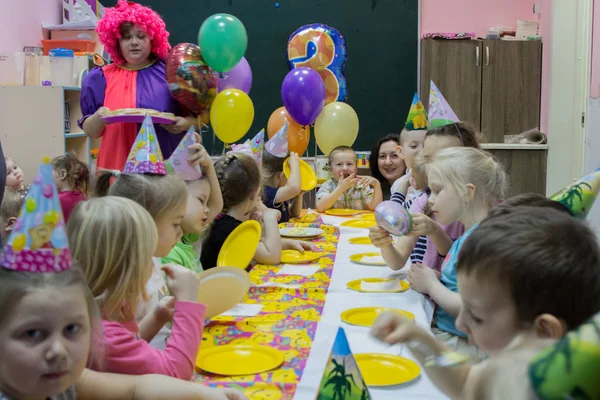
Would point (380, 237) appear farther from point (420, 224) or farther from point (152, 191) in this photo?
point (152, 191)

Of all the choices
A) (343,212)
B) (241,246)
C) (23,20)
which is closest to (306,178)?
(343,212)

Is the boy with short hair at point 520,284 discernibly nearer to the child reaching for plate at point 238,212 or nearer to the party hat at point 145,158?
the party hat at point 145,158

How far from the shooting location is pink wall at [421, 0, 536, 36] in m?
5.83

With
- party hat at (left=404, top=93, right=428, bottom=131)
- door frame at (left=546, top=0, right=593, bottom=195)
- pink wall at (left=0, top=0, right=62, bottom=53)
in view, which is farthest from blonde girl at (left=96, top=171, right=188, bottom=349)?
pink wall at (left=0, top=0, right=62, bottom=53)

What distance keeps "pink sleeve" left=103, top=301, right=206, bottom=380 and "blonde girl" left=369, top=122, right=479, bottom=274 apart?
2.95 ft

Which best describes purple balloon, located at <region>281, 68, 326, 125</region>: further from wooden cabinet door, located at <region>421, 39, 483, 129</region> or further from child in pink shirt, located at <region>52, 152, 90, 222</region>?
wooden cabinet door, located at <region>421, 39, 483, 129</region>

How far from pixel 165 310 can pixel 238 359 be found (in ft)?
0.62

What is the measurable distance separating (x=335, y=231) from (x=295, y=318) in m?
1.42

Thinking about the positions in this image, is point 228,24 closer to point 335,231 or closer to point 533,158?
point 335,231

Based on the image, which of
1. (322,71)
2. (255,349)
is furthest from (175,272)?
(322,71)

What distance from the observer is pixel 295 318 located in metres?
1.67

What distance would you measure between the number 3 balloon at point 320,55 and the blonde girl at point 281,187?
0.85 m

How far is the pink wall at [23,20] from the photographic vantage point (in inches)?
199

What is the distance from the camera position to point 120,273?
46.3 inches
